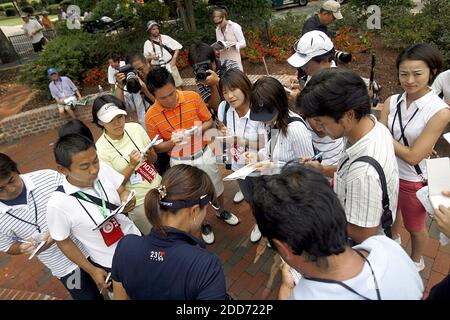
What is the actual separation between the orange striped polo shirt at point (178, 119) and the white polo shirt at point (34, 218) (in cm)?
107

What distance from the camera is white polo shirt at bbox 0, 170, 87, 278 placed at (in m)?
2.24

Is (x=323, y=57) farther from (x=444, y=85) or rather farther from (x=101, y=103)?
(x=101, y=103)

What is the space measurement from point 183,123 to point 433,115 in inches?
85.4

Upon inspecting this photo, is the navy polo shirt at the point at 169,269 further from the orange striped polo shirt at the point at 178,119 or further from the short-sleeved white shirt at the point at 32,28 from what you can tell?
the short-sleeved white shirt at the point at 32,28

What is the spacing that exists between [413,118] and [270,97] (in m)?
1.05

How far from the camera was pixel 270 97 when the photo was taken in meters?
2.46

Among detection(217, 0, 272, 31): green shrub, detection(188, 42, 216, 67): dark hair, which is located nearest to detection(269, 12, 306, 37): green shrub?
detection(217, 0, 272, 31): green shrub

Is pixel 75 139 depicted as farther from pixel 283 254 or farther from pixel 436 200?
pixel 436 200

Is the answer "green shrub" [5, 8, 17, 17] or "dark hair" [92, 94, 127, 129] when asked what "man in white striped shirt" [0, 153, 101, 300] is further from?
"green shrub" [5, 8, 17, 17]

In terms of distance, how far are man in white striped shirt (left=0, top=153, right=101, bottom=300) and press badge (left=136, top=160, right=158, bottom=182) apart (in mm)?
660

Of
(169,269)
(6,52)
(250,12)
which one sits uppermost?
(169,269)

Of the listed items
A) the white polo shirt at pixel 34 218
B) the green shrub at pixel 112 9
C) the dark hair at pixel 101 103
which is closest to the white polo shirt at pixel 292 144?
the dark hair at pixel 101 103

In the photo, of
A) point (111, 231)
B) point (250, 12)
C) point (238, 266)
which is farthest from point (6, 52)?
point (238, 266)

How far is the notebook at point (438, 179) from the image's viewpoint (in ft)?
5.47
